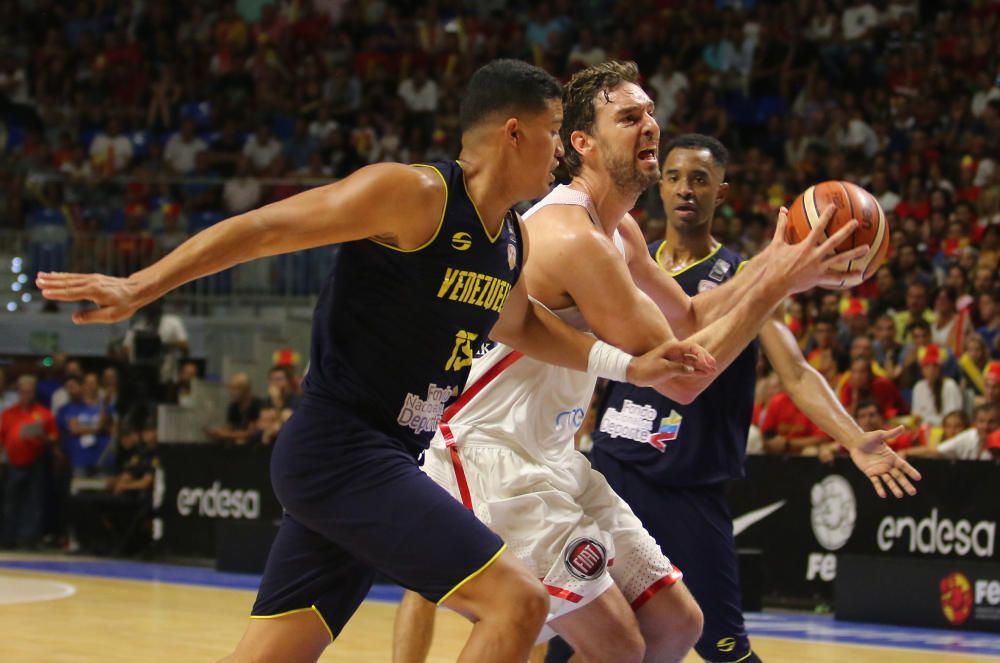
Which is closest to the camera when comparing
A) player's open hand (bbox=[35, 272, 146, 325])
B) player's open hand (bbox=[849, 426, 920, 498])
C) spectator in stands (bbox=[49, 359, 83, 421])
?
player's open hand (bbox=[35, 272, 146, 325])

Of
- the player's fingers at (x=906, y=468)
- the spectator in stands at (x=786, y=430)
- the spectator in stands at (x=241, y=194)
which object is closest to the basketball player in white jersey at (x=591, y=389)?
the player's fingers at (x=906, y=468)

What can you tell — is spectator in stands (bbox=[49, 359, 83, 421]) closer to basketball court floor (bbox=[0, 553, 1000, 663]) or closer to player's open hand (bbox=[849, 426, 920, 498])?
basketball court floor (bbox=[0, 553, 1000, 663])

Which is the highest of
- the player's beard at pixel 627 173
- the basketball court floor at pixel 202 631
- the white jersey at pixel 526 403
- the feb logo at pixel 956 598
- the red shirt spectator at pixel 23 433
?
the player's beard at pixel 627 173

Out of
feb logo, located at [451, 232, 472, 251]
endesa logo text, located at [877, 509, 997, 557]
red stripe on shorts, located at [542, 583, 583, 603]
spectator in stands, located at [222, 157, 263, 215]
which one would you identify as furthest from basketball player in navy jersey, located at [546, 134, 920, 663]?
spectator in stands, located at [222, 157, 263, 215]

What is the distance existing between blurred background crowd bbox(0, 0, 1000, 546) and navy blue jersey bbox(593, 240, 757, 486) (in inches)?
202

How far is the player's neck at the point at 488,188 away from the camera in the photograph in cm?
446

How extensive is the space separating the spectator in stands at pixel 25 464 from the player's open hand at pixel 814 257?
40.8 feet

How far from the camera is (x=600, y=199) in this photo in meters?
5.40

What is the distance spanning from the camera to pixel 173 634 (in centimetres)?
929

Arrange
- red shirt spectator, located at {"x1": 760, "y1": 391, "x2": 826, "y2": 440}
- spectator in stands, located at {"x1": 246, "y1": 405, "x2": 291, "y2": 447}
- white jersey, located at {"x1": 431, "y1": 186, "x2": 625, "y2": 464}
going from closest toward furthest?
1. white jersey, located at {"x1": 431, "y1": 186, "x2": 625, "y2": 464}
2. red shirt spectator, located at {"x1": 760, "y1": 391, "x2": 826, "y2": 440}
3. spectator in stands, located at {"x1": 246, "y1": 405, "x2": 291, "y2": 447}

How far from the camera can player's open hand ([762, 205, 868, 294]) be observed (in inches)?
178

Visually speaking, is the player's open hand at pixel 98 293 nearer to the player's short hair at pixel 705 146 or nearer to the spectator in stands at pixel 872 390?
the player's short hair at pixel 705 146

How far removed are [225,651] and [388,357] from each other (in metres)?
4.68

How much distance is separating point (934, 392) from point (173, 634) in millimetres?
6377
